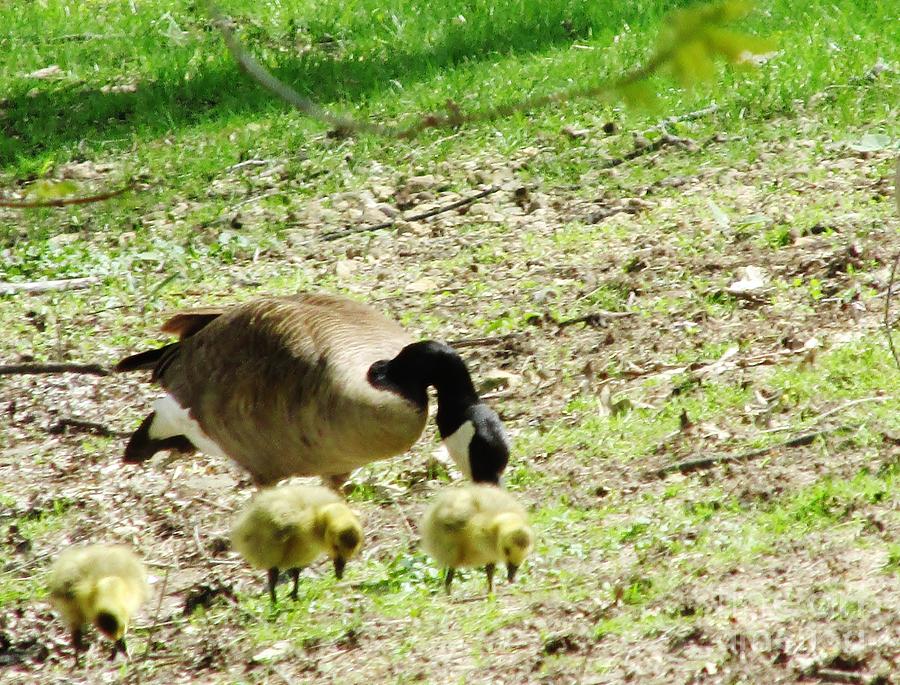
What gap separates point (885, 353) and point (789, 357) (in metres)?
0.42

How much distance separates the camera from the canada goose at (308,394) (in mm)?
5059

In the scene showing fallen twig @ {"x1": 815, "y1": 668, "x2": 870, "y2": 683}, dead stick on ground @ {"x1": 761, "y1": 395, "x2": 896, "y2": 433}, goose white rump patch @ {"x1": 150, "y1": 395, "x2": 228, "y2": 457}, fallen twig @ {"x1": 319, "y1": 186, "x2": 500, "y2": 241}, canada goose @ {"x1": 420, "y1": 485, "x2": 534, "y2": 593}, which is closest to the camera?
fallen twig @ {"x1": 815, "y1": 668, "x2": 870, "y2": 683}

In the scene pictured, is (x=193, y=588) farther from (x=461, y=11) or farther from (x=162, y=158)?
(x=461, y=11)

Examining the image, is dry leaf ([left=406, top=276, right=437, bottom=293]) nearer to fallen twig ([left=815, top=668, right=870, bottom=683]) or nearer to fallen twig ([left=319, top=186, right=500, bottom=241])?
fallen twig ([left=319, top=186, right=500, bottom=241])

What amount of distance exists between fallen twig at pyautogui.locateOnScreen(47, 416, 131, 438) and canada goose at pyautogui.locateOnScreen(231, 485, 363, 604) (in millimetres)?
2589

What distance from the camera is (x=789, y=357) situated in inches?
A: 239

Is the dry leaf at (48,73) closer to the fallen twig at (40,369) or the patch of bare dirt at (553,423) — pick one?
the patch of bare dirt at (553,423)

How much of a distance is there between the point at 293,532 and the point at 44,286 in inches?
196

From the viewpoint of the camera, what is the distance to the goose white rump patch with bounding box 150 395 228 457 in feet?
18.9

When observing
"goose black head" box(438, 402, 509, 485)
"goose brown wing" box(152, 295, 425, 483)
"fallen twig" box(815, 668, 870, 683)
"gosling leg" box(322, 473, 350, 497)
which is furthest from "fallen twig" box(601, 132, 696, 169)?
"fallen twig" box(815, 668, 870, 683)

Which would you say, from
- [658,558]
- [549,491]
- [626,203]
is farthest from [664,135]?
[658,558]

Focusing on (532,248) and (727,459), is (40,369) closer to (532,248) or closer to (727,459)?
(727,459)

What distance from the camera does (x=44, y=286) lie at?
27.6ft

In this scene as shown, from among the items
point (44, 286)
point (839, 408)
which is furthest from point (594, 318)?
point (44, 286)
